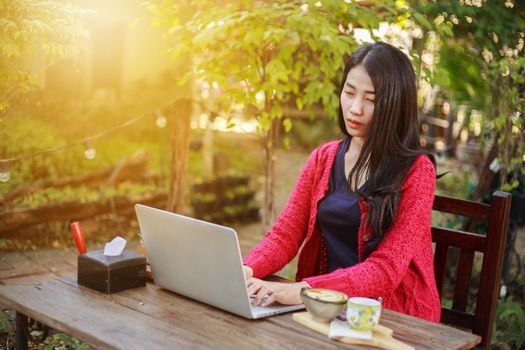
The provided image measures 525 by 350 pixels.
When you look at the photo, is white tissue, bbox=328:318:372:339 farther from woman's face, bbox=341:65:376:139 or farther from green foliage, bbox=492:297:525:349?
green foliage, bbox=492:297:525:349

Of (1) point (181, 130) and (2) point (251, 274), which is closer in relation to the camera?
(2) point (251, 274)

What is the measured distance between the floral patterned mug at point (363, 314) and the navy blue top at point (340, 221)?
0.65m

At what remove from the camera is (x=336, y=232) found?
7.70 ft

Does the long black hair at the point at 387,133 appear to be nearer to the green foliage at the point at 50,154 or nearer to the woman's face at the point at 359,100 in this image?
the woman's face at the point at 359,100

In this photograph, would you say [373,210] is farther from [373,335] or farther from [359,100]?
[373,335]

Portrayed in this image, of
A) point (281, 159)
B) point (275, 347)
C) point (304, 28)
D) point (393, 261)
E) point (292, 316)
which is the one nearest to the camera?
point (275, 347)

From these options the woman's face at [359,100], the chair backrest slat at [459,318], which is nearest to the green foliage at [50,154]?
the woman's face at [359,100]

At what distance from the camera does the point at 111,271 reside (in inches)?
76.0

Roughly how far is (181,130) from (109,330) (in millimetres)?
2478

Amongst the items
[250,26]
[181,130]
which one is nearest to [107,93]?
[181,130]

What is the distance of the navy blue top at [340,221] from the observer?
2.29m

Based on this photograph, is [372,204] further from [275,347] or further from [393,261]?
[275,347]

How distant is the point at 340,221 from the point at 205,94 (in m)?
6.60

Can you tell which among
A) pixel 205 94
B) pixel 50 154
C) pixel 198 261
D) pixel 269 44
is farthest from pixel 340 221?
pixel 205 94
